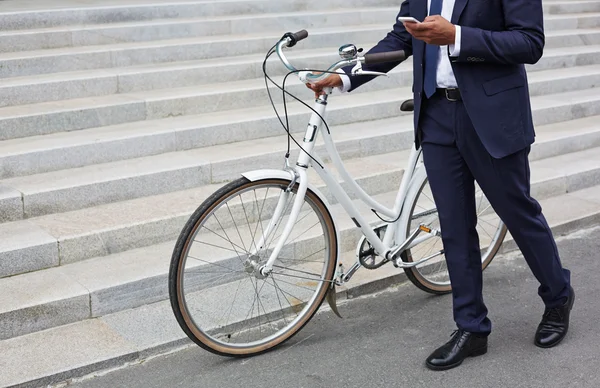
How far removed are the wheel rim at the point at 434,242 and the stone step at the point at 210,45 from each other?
3.28 m

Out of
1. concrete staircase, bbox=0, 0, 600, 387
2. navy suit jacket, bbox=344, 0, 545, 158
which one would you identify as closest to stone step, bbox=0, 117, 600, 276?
concrete staircase, bbox=0, 0, 600, 387

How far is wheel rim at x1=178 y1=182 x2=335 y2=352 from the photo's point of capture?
4.17 meters

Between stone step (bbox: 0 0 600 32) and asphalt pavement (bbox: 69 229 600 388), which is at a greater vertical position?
stone step (bbox: 0 0 600 32)

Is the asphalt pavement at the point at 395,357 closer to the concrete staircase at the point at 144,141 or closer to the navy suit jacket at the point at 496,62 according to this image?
the concrete staircase at the point at 144,141

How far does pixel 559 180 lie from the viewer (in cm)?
684

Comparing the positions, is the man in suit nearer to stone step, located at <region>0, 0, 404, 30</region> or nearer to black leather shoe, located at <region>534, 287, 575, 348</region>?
black leather shoe, located at <region>534, 287, 575, 348</region>

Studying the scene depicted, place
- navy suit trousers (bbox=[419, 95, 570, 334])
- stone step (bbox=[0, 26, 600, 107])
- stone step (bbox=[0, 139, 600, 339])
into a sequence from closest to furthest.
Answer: navy suit trousers (bbox=[419, 95, 570, 334]) → stone step (bbox=[0, 139, 600, 339]) → stone step (bbox=[0, 26, 600, 107])

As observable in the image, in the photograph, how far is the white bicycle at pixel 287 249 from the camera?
4.00 metres

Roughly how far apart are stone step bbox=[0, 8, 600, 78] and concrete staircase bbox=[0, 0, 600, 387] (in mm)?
12

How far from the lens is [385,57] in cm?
388

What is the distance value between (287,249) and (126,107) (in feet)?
7.57

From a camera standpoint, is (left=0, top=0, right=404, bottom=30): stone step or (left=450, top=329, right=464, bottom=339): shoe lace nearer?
(left=450, top=329, right=464, bottom=339): shoe lace

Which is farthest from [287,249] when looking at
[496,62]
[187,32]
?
[187,32]

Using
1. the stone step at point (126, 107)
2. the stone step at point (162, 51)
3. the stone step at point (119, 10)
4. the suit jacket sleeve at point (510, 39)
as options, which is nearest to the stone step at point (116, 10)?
the stone step at point (119, 10)
